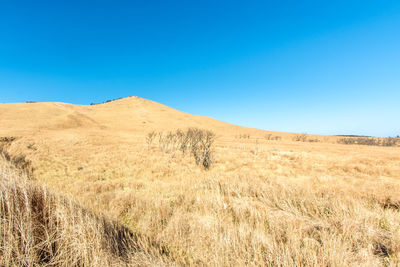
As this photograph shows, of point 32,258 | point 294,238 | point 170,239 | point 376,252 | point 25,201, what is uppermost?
point 25,201

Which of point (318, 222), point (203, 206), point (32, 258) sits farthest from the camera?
point (203, 206)

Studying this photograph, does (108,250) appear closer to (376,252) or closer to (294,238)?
(294,238)

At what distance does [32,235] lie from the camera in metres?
2.06

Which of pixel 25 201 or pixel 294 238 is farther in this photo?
pixel 294 238

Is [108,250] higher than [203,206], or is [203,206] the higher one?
[108,250]

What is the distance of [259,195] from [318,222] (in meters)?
2.09

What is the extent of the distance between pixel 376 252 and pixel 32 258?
5351mm

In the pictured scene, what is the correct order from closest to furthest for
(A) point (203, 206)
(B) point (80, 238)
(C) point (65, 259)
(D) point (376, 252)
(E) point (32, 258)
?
(E) point (32, 258) → (C) point (65, 259) → (B) point (80, 238) → (D) point (376, 252) → (A) point (203, 206)

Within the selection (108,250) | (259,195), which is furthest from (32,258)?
(259,195)

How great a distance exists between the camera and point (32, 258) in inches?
72.3

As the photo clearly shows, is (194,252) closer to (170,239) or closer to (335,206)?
(170,239)

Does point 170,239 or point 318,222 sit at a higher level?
point 318,222

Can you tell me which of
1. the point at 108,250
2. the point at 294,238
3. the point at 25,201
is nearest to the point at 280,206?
the point at 294,238

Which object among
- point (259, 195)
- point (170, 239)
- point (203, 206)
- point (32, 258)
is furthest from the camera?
point (259, 195)
